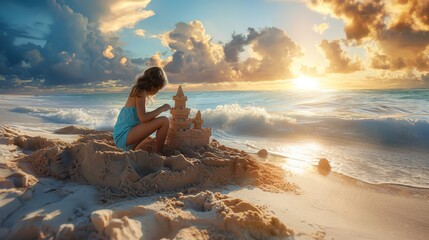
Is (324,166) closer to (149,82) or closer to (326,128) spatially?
(149,82)

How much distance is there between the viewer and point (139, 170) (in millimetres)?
3193

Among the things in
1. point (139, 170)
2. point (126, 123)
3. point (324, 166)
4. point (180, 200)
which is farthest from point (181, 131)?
point (324, 166)

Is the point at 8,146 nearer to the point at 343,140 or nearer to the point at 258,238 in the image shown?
the point at 258,238

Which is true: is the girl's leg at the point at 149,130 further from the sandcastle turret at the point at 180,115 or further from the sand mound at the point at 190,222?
the sand mound at the point at 190,222

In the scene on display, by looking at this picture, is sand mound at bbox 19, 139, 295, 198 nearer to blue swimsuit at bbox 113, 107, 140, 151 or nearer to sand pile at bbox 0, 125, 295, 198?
sand pile at bbox 0, 125, 295, 198

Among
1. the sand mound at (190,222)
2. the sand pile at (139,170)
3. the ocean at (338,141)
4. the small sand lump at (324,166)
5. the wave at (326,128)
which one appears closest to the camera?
the sand mound at (190,222)

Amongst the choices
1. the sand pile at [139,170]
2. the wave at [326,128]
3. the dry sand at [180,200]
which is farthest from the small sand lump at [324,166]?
the wave at [326,128]

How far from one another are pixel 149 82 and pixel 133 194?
1629 millimetres

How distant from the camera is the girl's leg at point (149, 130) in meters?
3.92

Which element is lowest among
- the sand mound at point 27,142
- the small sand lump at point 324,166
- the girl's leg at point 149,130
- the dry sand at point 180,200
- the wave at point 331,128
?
the wave at point 331,128

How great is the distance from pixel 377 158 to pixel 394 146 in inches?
80.2

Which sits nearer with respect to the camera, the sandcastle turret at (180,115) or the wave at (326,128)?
the sandcastle turret at (180,115)

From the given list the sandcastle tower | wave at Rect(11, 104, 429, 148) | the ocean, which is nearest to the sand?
the sandcastle tower

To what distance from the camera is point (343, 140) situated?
8570 millimetres
